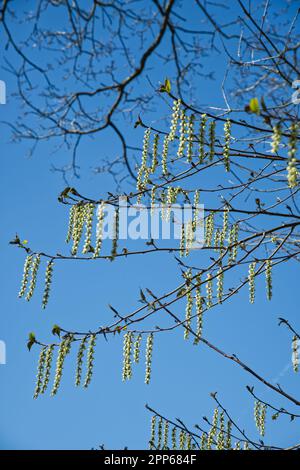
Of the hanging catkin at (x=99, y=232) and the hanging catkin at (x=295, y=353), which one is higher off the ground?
the hanging catkin at (x=99, y=232)

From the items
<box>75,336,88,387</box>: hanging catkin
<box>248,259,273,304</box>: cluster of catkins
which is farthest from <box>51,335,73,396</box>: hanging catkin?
<box>248,259,273,304</box>: cluster of catkins

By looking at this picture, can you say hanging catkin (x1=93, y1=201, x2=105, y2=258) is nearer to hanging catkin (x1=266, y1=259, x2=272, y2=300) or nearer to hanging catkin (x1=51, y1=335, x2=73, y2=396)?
hanging catkin (x1=51, y1=335, x2=73, y2=396)

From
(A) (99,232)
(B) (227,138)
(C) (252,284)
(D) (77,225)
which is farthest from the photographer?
(C) (252,284)

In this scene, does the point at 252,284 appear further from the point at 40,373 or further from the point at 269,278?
the point at 40,373

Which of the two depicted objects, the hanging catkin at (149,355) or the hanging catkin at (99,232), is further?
the hanging catkin at (149,355)

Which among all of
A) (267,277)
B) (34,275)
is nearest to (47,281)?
(34,275)

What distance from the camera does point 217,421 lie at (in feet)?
14.8

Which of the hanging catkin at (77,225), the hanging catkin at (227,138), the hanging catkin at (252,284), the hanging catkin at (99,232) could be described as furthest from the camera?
the hanging catkin at (252,284)

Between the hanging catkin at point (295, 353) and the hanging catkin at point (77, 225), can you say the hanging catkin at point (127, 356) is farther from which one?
the hanging catkin at point (295, 353)

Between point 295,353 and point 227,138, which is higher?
point 227,138

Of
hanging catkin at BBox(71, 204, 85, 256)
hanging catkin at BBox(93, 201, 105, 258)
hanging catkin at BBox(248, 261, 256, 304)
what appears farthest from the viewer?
hanging catkin at BBox(248, 261, 256, 304)

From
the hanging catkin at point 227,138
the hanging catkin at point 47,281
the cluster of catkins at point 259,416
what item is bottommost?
the cluster of catkins at point 259,416

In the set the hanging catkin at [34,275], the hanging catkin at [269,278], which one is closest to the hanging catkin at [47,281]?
the hanging catkin at [34,275]

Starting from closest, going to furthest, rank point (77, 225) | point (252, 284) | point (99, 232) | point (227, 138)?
point (99, 232)
point (227, 138)
point (77, 225)
point (252, 284)
